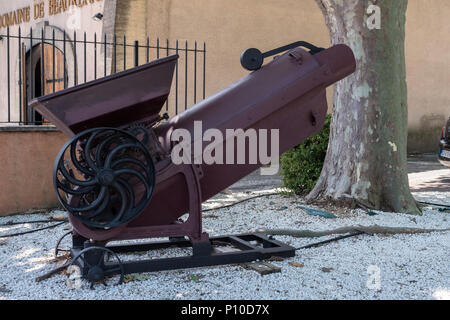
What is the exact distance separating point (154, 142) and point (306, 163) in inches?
141

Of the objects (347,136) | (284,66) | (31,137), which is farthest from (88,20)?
(284,66)

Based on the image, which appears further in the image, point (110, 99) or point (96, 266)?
point (96, 266)

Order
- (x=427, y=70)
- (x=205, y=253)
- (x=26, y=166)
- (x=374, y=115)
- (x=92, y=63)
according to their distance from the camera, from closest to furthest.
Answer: (x=205, y=253)
(x=374, y=115)
(x=26, y=166)
(x=92, y=63)
(x=427, y=70)

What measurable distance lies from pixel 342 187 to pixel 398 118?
1.08 m

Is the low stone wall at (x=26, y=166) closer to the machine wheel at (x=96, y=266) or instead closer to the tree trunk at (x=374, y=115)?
the machine wheel at (x=96, y=266)

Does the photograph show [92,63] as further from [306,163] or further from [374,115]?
[374,115]

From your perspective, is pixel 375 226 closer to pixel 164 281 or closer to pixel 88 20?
pixel 164 281

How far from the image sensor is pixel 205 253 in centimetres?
374

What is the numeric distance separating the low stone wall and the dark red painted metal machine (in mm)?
2542

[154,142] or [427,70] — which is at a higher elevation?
[427,70]

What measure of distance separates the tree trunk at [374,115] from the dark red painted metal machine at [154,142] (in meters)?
1.96

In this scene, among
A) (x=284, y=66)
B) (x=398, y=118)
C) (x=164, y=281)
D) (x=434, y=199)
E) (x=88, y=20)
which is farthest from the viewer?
(x=88, y=20)

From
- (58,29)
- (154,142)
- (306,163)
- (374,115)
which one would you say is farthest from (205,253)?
(58,29)

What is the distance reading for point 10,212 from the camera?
20.0 feet
